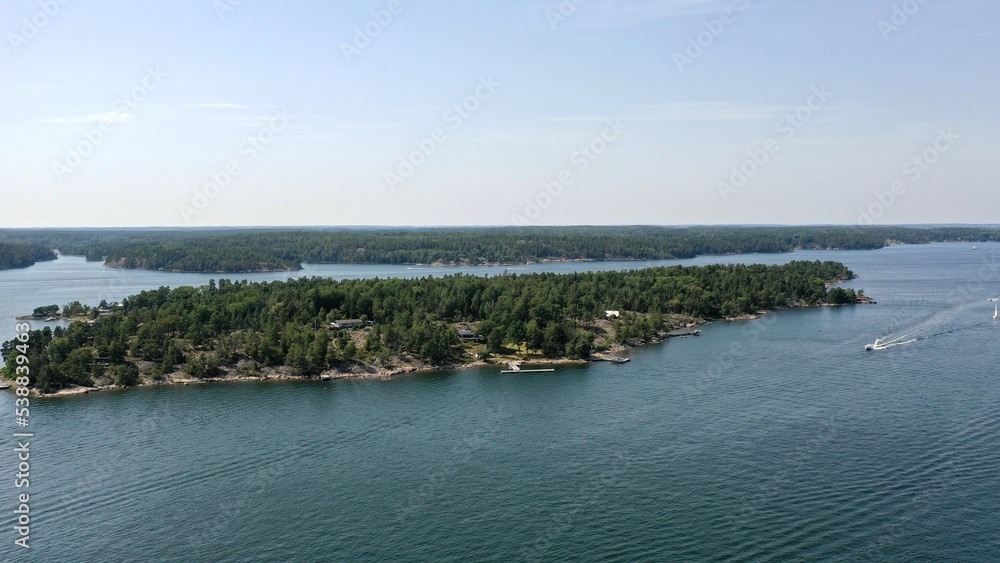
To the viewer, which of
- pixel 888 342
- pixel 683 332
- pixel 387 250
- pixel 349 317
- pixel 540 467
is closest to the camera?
pixel 540 467

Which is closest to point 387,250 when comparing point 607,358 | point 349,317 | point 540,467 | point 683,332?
point 349,317

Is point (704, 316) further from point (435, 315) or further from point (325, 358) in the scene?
point (325, 358)

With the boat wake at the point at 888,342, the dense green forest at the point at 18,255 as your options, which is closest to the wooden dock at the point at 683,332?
the boat wake at the point at 888,342

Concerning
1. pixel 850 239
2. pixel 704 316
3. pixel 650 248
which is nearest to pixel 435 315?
pixel 704 316

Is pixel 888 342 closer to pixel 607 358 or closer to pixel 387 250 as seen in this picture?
pixel 607 358

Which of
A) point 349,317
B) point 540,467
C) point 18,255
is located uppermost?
point 18,255

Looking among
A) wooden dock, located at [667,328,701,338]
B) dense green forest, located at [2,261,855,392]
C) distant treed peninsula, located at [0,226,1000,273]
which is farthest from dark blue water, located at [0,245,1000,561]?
distant treed peninsula, located at [0,226,1000,273]

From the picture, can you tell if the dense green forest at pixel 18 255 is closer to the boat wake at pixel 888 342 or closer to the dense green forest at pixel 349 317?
the dense green forest at pixel 349 317
